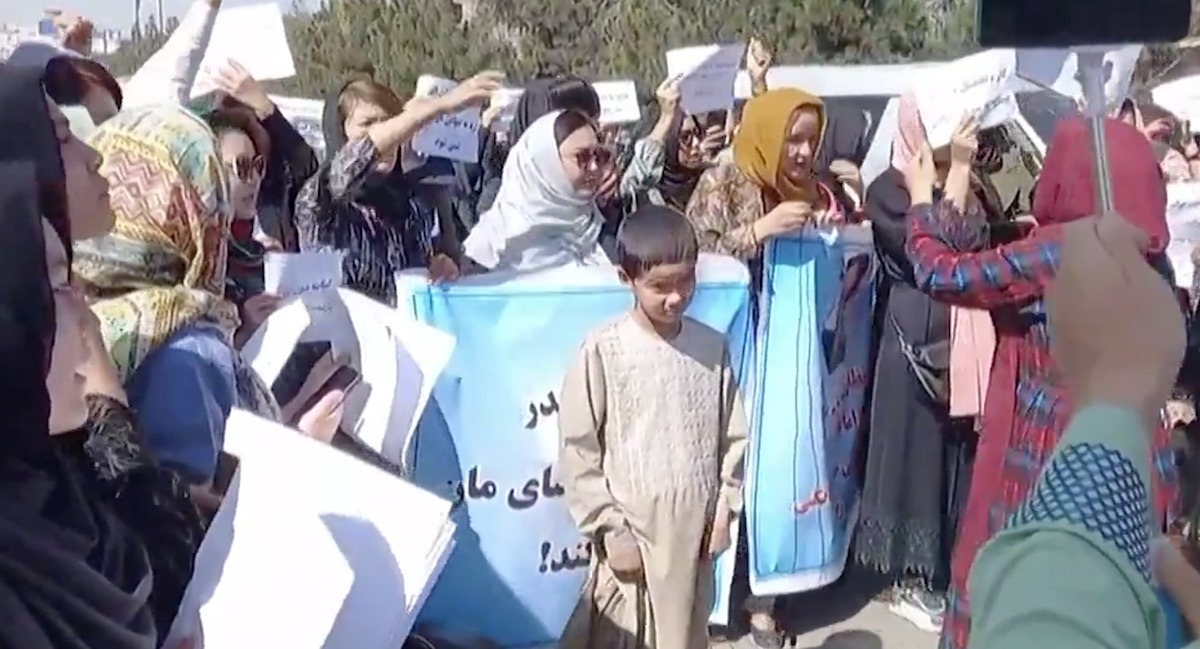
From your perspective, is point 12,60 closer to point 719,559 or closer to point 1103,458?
point 1103,458

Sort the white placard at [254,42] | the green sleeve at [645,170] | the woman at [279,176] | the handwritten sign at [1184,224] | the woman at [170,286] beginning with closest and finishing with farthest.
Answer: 1. the woman at [170,286]
2. the white placard at [254,42]
3. the woman at [279,176]
4. the handwritten sign at [1184,224]
5. the green sleeve at [645,170]

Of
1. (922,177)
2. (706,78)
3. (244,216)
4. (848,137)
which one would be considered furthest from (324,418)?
(848,137)

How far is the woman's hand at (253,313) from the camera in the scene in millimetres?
2949

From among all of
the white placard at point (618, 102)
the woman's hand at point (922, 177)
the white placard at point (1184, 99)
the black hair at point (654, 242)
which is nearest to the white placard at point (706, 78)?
the white placard at point (618, 102)

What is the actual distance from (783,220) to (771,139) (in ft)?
1.03

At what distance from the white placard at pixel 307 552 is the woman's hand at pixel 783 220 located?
2.27 metres

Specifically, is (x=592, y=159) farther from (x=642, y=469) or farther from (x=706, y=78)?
(x=706, y=78)

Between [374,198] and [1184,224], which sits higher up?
[374,198]

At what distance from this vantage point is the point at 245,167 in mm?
3576

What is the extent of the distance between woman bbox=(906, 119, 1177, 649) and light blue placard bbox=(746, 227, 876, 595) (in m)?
1.21

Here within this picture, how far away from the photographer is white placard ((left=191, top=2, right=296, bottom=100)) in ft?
13.1

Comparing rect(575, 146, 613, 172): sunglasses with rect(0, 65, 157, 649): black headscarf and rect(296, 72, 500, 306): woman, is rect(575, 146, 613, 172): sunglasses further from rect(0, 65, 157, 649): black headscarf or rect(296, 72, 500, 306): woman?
rect(0, 65, 157, 649): black headscarf

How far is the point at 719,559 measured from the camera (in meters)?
4.36

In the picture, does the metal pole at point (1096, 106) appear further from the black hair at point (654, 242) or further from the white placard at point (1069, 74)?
A: the white placard at point (1069, 74)
